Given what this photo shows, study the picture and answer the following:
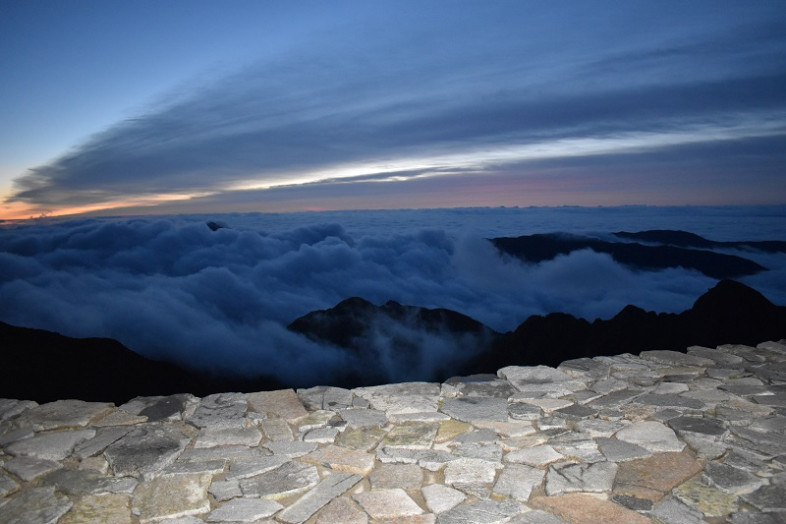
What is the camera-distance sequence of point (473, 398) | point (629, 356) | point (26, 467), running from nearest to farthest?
1. point (26, 467)
2. point (473, 398)
3. point (629, 356)

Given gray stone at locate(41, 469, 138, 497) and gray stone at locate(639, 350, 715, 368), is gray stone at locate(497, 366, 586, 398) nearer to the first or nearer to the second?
gray stone at locate(639, 350, 715, 368)

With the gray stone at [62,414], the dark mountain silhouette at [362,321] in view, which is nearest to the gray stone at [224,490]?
the gray stone at [62,414]

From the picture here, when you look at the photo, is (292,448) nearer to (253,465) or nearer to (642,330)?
(253,465)

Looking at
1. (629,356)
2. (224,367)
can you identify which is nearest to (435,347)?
(224,367)

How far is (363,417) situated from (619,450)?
2333mm

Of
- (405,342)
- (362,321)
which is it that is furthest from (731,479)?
(405,342)

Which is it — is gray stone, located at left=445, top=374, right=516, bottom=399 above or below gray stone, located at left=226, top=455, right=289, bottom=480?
below

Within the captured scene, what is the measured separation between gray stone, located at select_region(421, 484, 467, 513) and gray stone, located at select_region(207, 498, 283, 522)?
1008 mm

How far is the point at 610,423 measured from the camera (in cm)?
428

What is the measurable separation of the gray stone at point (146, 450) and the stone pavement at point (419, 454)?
0.02 m

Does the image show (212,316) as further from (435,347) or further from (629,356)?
(629,356)

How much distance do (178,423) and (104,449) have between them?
68 centimetres

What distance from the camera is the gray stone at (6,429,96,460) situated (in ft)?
12.5

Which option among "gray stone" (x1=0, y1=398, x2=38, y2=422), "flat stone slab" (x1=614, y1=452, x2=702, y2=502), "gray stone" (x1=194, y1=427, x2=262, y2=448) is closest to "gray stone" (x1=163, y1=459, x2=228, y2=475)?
"gray stone" (x1=194, y1=427, x2=262, y2=448)
